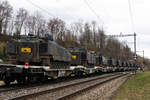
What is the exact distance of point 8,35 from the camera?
2322 inches

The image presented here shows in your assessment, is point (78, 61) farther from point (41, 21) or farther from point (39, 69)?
point (41, 21)

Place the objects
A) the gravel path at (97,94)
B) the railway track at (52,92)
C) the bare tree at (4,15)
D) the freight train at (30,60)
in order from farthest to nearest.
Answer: the bare tree at (4,15) → the freight train at (30,60) → the gravel path at (97,94) → the railway track at (52,92)

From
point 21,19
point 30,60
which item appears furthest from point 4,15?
point 30,60

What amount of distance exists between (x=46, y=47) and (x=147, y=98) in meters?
7.34

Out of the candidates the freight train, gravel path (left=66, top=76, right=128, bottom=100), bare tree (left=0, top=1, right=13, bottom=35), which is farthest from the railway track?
bare tree (left=0, top=1, right=13, bottom=35)

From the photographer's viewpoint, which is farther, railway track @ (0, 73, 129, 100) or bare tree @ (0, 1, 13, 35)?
bare tree @ (0, 1, 13, 35)

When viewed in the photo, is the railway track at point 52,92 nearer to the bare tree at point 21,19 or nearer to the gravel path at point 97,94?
the gravel path at point 97,94

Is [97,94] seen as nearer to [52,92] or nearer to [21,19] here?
[52,92]

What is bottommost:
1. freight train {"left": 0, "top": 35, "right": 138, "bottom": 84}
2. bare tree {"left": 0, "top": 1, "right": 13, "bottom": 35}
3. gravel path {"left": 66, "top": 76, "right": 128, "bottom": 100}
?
gravel path {"left": 66, "top": 76, "right": 128, "bottom": 100}

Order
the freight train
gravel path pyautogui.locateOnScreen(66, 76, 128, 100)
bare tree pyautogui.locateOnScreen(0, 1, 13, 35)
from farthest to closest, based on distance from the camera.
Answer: bare tree pyautogui.locateOnScreen(0, 1, 13, 35) → the freight train → gravel path pyautogui.locateOnScreen(66, 76, 128, 100)

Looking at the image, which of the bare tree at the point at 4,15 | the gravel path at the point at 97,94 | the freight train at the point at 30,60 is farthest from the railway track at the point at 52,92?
the bare tree at the point at 4,15

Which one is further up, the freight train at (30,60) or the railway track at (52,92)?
the freight train at (30,60)

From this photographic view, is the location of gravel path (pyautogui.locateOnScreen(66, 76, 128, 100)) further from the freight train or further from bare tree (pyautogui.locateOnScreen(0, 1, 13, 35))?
bare tree (pyautogui.locateOnScreen(0, 1, 13, 35))

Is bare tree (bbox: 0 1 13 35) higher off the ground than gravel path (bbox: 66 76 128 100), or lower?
higher
